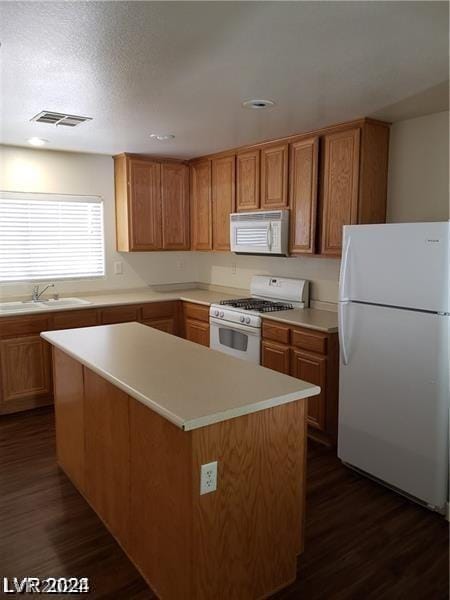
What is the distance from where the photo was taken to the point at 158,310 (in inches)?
190

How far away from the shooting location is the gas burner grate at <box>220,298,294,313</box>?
4152mm

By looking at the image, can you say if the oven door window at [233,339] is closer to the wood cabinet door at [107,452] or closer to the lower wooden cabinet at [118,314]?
the lower wooden cabinet at [118,314]

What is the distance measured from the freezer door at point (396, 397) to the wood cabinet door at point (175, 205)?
2.64 meters

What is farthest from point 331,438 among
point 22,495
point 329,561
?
point 22,495

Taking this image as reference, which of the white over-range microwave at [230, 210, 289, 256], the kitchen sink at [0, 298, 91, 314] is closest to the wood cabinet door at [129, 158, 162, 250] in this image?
the kitchen sink at [0, 298, 91, 314]

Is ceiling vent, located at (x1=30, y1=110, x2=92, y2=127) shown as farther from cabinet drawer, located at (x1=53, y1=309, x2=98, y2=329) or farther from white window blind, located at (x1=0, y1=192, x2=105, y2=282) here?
cabinet drawer, located at (x1=53, y1=309, x2=98, y2=329)

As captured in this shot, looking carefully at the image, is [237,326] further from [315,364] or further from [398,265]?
[398,265]

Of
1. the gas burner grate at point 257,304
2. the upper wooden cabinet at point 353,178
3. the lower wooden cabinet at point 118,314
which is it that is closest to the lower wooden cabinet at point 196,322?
the gas burner grate at point 257,304

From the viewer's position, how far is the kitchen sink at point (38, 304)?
417 cm

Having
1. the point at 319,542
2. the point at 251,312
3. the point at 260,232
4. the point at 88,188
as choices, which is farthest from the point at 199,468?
the point at 88,188

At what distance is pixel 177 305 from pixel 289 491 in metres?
3.14

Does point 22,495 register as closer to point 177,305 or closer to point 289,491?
point 289,491

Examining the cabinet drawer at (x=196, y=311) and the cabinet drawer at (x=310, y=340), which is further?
the cabinet drawer at (x=196, y=311)

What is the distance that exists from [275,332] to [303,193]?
1171mm
